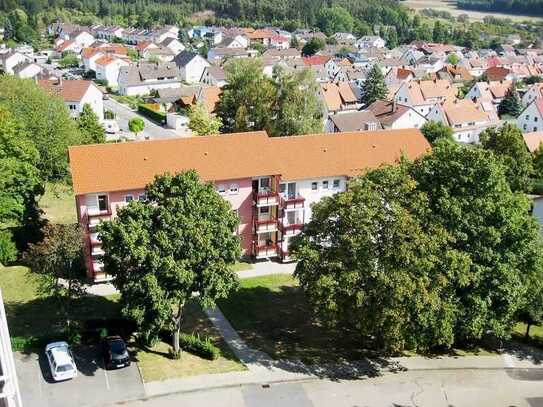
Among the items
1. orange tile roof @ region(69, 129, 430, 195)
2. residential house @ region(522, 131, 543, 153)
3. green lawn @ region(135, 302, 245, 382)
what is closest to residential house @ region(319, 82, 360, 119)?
residential house @ region(522, 131, 543, 153)

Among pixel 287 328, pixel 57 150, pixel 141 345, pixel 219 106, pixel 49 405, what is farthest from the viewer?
pixel 219 106

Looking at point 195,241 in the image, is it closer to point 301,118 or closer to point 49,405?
point 49,405

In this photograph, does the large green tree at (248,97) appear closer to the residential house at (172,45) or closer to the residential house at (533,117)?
the residential house at (533,117)

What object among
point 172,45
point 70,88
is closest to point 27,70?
point 70,88

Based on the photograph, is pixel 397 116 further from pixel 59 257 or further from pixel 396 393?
pixel 59 257

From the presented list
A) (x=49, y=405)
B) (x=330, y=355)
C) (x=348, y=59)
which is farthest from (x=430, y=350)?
(x=348, y=59)

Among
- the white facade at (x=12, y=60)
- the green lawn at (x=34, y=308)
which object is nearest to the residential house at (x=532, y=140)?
the green lawn at (x=34, y=308)
